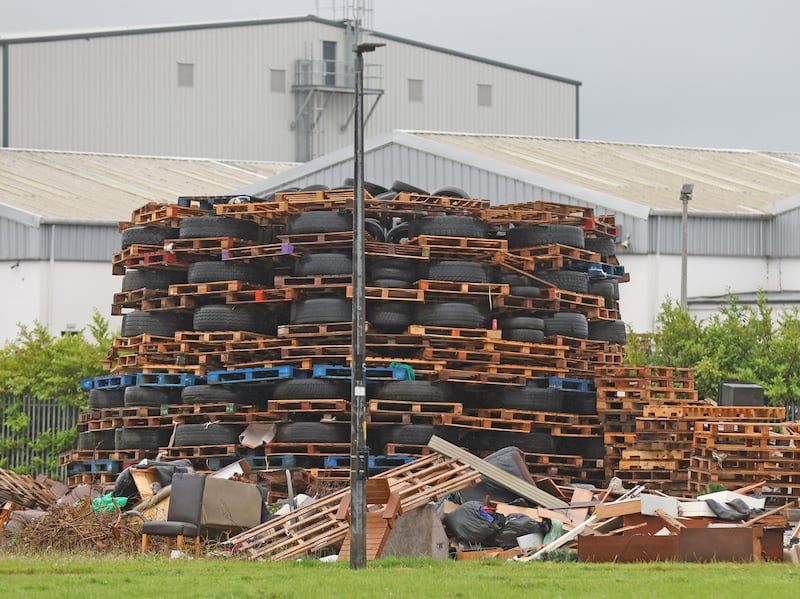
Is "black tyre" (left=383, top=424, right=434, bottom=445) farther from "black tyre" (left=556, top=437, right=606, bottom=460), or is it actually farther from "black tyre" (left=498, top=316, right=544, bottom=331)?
"black tyre" (left=556, top=437, right=606, bottom=460)

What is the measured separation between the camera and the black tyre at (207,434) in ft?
91.4

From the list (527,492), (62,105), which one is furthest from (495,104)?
(527,492)

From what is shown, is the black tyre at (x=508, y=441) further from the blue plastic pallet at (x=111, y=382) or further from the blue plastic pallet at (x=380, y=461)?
the blue plastic pallet at (x=111, y=382)

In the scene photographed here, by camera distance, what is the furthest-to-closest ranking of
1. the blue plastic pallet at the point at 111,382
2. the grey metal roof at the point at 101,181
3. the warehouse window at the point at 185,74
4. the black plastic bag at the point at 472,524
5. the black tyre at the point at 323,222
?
the warehouse window at the point at 185,74
the grey metal roof at the point at 101,181
the blue plastic pallet at the point at 111,382
the black tyre at the point at 323,222
the black plastic bag at the point at 472,524

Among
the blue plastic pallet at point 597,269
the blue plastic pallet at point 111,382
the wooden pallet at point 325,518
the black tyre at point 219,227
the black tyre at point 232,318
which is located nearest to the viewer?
the wooden pallet at point 325,518

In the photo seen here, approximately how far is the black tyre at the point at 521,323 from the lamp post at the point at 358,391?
30.3ft

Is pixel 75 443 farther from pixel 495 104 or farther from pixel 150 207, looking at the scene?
pixel 495 104

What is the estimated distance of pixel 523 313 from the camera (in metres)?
29.3

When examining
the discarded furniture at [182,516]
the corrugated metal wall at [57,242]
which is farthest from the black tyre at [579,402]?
the corrugated metal wall at [57,242]

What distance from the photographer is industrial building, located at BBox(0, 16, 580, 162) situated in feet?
192

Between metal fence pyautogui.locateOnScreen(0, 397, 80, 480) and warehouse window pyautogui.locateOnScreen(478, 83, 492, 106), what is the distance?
101ft

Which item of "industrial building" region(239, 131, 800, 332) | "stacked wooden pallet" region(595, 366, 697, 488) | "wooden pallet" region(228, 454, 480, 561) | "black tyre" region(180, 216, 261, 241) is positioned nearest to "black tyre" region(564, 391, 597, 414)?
"stacked wooden pallet" region(595, 366, 697, 488)

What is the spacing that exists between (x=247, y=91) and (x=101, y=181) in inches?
386

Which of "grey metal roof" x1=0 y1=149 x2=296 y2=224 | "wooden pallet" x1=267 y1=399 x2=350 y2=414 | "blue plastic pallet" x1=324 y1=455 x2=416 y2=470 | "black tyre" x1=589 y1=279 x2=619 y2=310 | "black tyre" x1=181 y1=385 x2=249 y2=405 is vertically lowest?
"blue plastic pallet" x1=324 y1=455 x2=416 y2=470
